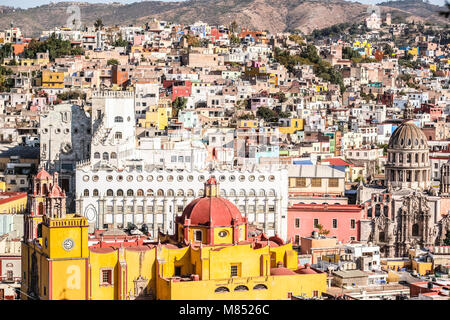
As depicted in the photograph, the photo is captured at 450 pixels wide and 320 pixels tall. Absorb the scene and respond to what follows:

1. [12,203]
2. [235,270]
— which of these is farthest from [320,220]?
[235,270]

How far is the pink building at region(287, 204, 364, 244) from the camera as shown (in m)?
38.1

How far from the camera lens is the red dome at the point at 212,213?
93.2 feet

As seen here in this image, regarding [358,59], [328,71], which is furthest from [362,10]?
[328,71]

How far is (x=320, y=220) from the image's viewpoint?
3809 centimetres

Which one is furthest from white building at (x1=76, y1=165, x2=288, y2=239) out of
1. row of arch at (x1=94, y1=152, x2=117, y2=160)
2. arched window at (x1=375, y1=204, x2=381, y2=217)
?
arched window at (x1=375, y1=204, x2=381, y2=217)

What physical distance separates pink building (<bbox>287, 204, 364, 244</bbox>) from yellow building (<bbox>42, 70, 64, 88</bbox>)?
106 ft

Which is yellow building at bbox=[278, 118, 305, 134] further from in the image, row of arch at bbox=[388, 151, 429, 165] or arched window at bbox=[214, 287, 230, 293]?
arched window at bbox=[214, 287, 230, 293]

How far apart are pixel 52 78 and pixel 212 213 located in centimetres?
4102

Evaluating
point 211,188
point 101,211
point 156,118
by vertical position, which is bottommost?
point 101,211

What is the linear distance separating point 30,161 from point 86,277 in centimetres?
2035

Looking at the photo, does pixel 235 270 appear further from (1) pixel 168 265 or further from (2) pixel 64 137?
(2) pixel 64 137

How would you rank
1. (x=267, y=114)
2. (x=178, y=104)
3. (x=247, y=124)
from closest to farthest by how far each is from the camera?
→ (x=247, y=124) < (x=178, y=104) < (x=267, y=114)

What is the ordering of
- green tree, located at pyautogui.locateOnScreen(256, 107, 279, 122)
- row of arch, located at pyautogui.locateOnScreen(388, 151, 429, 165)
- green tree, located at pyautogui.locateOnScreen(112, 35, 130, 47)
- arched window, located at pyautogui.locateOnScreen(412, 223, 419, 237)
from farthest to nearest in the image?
green tree, located at pyautogui.locateOnScreen(112, 35, 130, 47), green tree, located at pyautogui.locateOnScreen(256, 107, 279, 122), row of arch, located at pyautogui.locateOnScreen(388, 151, 429, 165), arched window, located at pyautogui.locateOnScreen(412, 223, 419, 237)

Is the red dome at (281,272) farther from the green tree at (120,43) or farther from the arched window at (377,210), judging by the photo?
the green tree at (120,43)
